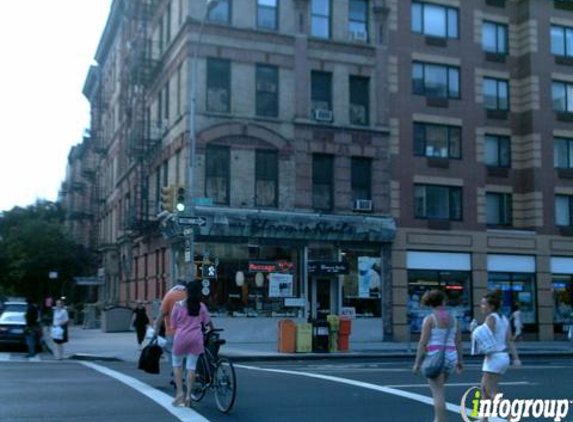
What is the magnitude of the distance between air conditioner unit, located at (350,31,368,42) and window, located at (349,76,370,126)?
5.15 ft

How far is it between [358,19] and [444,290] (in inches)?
460

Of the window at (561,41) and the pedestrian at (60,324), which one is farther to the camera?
the window at (561,41)

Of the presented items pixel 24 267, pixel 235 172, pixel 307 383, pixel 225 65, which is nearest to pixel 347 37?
pixel 225 65

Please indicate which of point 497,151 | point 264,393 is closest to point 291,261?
point 497,151

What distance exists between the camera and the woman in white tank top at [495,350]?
948cm

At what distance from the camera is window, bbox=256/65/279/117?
2983 cm

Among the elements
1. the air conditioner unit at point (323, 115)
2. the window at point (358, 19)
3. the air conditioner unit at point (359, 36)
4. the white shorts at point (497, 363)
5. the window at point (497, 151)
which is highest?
the window at point (358, 19)

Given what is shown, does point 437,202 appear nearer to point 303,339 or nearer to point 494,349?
point 303,339

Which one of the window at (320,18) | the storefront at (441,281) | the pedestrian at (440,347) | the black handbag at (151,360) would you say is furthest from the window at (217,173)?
the pedestrian at (440,347)

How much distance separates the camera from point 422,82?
3272 centimetres

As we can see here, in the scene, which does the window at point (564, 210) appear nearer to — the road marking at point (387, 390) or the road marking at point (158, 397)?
the road marking at point (387, 390)

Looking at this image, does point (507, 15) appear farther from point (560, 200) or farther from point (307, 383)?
point (307, 383)

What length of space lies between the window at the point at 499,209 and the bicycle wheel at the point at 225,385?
24764mm

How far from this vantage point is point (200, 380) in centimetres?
1148
